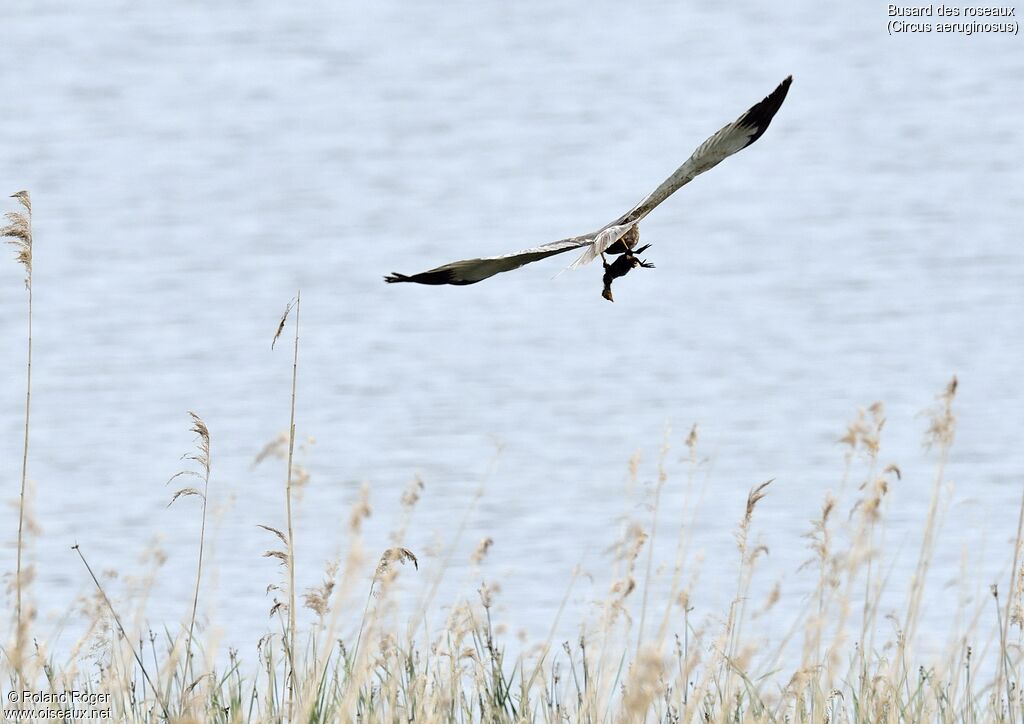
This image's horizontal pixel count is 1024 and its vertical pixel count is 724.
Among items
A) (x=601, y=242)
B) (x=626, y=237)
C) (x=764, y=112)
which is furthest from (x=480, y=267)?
(x=764, y=112)

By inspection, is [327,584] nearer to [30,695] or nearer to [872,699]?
[30,695]

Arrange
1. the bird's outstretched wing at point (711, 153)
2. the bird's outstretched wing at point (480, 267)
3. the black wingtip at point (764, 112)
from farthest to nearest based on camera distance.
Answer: the black wingtip at point (764, 112) → the bird's outstretched wing at point (711, 153) → the bird's outstretched wing at point (480, 267)

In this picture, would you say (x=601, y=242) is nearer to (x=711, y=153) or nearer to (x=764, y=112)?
(x=711, y=153)

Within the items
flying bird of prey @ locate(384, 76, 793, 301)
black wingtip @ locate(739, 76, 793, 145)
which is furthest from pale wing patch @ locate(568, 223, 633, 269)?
black wingtip @ locate(739, 76, 793, 145)

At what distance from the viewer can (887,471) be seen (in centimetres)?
372

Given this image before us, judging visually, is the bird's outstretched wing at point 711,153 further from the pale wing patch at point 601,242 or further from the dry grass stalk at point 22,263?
the dry grass stalk at point 22,263

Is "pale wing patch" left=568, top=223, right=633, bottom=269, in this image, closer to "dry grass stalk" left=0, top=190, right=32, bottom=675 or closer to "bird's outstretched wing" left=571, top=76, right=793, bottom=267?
"bird's outstretched wing" left=571, top=76, right=793, bottom=267

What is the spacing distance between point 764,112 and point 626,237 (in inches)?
14.6

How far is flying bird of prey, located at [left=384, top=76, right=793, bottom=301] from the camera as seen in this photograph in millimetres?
2391

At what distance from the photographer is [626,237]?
286 centimetres

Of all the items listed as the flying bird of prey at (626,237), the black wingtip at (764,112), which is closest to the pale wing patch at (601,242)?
the flying bird of prey at (626,237)

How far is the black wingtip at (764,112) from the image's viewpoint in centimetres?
278

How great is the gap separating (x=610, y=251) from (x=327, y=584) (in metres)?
1.05

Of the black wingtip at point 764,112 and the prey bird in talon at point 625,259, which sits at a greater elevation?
the black wingtip at point 764,112
